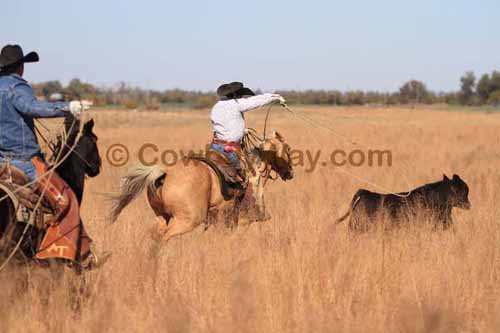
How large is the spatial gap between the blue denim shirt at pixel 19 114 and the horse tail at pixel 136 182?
8.15 feet

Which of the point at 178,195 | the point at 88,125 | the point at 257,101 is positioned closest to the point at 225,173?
the point at 178,195

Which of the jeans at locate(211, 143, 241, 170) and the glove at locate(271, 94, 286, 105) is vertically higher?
the glove at locate(271, 94, 286, 105)

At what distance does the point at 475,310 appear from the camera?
581 cm

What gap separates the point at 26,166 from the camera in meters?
5.85

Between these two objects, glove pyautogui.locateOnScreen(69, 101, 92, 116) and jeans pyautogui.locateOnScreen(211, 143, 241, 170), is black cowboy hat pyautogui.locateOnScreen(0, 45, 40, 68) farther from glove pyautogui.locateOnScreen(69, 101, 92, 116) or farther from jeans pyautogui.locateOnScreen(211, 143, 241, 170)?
jeans pyautogui.locateOnScreen(211, 143, 241, 170)

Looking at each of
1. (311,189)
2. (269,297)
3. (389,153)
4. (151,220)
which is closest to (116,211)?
(151,220)

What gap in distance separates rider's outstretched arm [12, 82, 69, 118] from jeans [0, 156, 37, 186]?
0.43 metres

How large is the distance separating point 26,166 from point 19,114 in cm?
43

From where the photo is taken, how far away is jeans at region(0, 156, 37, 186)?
5.82 metres

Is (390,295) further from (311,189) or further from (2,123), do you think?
(311,189)

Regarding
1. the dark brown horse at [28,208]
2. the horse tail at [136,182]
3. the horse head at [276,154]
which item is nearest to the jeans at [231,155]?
the horse head at [276,154]

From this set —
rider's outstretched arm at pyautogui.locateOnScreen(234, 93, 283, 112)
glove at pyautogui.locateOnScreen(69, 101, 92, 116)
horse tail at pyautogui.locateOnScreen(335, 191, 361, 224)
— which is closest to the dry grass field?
horse tail at pyautogui.locateOnScreen(335, 191, 361, 224)

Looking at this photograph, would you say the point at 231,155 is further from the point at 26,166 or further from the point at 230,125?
the point at 26,166

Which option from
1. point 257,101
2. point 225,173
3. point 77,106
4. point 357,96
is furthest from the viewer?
point 357,96
